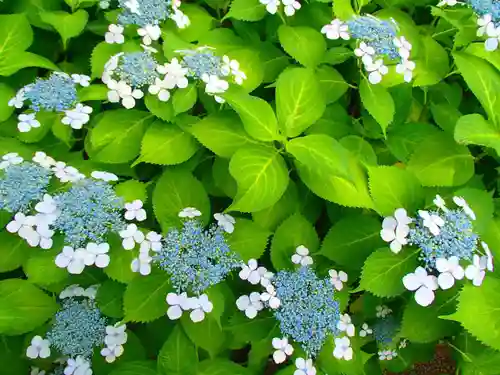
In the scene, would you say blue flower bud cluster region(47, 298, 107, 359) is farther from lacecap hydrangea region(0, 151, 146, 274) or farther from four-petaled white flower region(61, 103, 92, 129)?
four-petaled white flower region(61, 103, 92, 129)

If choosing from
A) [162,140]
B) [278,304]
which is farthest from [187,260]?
[162,140]

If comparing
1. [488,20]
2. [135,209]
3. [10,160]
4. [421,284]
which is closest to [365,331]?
[421,284]

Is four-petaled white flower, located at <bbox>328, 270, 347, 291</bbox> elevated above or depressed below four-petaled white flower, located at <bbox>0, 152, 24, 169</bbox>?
below

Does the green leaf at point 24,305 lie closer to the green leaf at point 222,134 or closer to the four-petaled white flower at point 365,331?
the green leaf at point 222,134

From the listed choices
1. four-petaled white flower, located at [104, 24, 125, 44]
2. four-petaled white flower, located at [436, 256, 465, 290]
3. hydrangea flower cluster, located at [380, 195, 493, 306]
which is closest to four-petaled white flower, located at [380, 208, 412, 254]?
hydrangea flower cluster, located at [380, 195, 493, 306]

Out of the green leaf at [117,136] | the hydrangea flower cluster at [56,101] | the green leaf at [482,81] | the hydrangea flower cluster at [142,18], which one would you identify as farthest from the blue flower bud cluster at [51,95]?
the green leaf at [482,81]
